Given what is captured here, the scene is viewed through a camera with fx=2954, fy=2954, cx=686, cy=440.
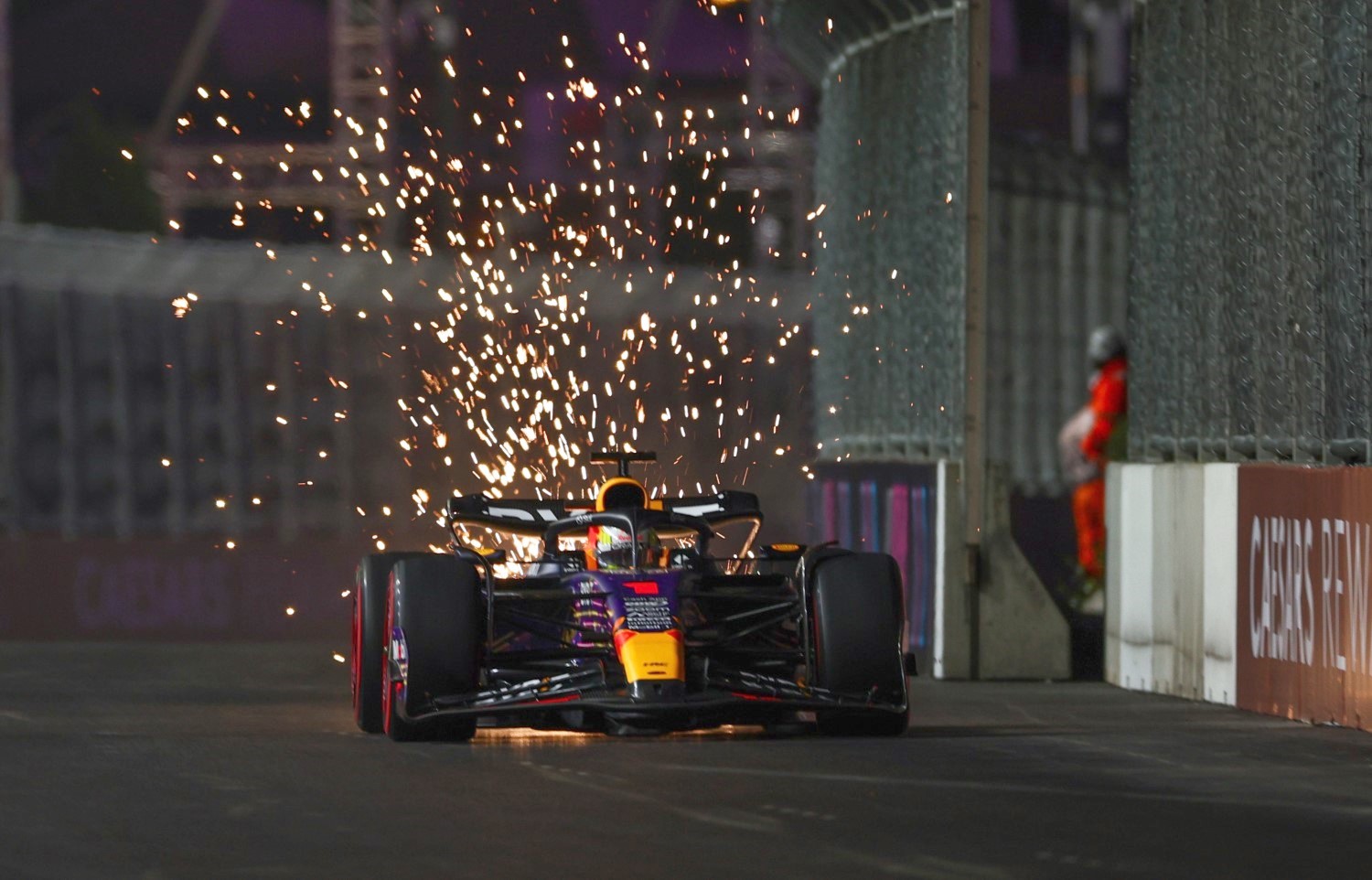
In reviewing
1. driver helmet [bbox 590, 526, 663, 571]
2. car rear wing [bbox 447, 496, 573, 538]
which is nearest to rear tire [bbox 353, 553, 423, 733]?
car rear wing [bbox 447, 496, 573, 538]

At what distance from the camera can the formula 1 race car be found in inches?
488

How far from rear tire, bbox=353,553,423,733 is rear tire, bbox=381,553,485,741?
0.23 metres

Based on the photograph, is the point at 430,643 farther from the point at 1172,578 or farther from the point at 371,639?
the point at 1172,578

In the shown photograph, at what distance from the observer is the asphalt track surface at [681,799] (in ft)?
28.3

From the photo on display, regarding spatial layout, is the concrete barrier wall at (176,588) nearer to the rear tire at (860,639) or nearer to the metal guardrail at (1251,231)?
the metal guardrail at (1251,231)

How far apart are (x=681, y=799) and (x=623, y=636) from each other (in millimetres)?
2332

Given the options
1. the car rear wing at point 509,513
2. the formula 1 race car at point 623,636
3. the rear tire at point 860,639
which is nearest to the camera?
the formula 1 race car at point 623,636

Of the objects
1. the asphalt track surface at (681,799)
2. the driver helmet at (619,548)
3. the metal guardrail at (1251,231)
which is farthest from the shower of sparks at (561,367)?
the driver helmet at (619,548)

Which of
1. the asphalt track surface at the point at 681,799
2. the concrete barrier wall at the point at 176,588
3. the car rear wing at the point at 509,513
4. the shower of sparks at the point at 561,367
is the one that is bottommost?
the asphalt track surface at the point at 681,799

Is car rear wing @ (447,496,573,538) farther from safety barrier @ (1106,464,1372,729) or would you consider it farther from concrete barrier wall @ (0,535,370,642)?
concrete barrier wall @ (0,535,370,642)

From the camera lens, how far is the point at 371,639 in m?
13.0

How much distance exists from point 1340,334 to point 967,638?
13.4 ft

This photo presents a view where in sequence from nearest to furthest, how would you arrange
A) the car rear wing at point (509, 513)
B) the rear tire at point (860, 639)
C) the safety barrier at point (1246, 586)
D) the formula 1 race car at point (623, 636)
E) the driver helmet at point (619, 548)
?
the formula 1 race car at point (623, 636)
the rear tire at point (860, 639)
the driver helmet at point (619, 548)
the safety barrier at point (1246, 586)
the car rear wing at point (509, 513)

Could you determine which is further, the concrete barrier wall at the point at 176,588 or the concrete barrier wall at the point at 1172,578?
the concrete barrier wall at the point at 176,588
